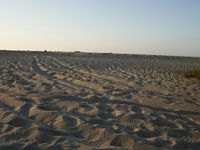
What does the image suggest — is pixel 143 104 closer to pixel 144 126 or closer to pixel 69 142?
pixel 144 126

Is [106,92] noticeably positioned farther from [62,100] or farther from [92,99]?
[62,100]

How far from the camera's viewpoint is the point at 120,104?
7.46 m

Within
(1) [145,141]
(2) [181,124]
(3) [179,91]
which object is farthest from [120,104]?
(3) [179,91]

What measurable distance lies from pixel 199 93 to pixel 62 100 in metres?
4.51

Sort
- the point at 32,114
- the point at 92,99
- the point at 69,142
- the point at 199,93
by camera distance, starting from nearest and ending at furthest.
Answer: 1. the point at 69,142
2. the point at 32,114
3. the point at 92,99
4. the point at 199,93

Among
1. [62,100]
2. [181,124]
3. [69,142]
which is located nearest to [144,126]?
[181,124]

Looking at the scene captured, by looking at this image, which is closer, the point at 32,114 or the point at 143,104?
the point at 32,114

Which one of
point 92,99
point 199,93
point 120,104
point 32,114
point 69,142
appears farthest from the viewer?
point 199,93

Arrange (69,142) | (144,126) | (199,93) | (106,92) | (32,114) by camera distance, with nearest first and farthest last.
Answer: (69,142), (144,126), (32,114), (106,92), (199,93)

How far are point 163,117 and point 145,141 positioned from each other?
5.63ft

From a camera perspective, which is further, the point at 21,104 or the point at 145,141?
the point at 21,104

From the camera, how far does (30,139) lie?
4691mm

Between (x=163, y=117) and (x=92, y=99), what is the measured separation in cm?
205

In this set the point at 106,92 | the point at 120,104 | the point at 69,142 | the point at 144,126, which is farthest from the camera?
the point at 106,92
